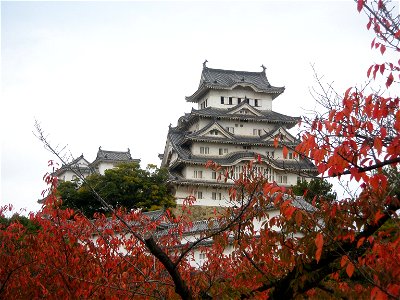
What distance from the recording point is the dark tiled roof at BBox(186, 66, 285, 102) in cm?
5022

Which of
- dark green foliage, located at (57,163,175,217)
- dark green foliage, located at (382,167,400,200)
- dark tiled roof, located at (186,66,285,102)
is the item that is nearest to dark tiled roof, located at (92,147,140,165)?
dark tiled roof, located at (186,66,285,102)

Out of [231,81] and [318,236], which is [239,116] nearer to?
[231,81]

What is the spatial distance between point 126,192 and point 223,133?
10351 mm

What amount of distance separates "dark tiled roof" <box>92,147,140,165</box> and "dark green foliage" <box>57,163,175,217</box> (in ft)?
65.7

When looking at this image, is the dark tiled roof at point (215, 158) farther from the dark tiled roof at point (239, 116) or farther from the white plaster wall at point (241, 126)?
the dark tiled roof at point (239, 116)

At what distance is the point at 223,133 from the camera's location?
1857 inches

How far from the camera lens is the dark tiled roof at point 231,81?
50219 mm

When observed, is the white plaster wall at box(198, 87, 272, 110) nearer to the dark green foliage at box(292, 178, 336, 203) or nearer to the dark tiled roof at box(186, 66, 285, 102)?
the dark tiled roof at box(186, 66, 285, 102)

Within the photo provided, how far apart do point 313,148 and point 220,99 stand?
1795 inches

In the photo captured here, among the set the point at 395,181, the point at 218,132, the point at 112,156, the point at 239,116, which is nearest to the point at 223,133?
the point at 218,132

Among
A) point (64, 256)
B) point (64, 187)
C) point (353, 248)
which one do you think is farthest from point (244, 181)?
point (64, 187)

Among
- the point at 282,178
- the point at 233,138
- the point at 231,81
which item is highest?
the point at 231,81

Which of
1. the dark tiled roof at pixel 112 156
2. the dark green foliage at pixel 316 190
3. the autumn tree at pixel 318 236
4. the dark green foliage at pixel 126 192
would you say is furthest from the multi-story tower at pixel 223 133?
the autumn tree at pixel 318 236

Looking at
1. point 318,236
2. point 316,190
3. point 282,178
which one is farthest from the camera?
point 282,178
